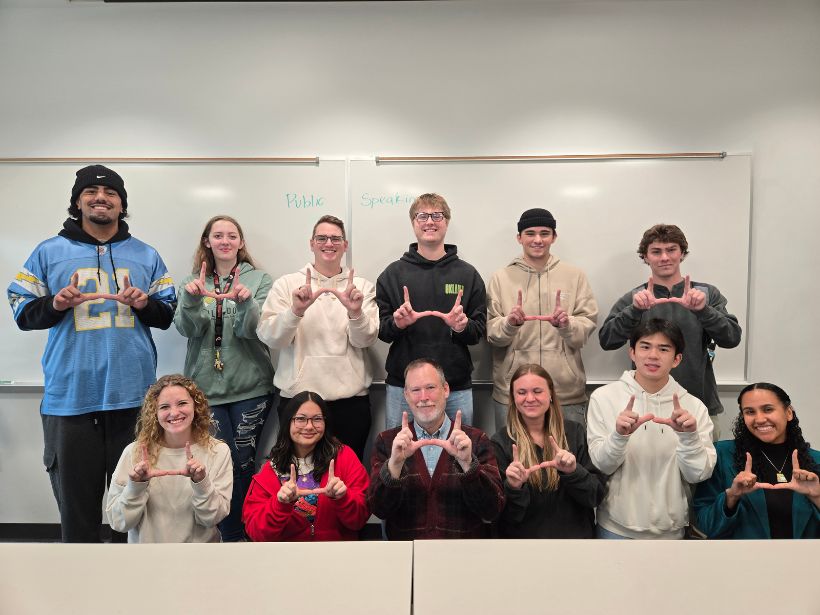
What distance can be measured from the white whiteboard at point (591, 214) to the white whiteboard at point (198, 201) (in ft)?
0.95

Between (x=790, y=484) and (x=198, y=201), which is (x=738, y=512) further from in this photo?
(x=198, y=201)

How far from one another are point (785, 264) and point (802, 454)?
172 centimetres

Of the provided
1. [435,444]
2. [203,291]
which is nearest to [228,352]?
[203,291]

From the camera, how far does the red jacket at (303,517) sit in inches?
85.8

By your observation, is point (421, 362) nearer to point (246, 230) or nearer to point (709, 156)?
point (246, 230)

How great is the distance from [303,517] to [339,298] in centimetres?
100

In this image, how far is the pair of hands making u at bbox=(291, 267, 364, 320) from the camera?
2717mm

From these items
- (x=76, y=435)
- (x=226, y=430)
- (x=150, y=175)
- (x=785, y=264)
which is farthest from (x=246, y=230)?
(x=785, y=264)

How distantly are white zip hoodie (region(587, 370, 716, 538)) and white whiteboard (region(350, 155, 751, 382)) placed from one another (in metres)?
1.16

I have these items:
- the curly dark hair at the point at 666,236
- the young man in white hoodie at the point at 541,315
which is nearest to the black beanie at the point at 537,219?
the young man in white hoodie at the point at 541,315

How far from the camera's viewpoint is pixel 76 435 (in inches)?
110

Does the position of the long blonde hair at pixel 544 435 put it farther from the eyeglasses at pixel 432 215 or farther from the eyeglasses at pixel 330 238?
the eyeglasses at pixel 330 238

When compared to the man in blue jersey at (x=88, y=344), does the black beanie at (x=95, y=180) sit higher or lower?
higher

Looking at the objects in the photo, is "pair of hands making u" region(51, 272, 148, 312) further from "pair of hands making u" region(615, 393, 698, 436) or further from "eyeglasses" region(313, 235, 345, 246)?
"pair of hands making u" region(615, 393, 698, 436)
